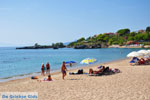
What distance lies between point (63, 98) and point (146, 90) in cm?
457

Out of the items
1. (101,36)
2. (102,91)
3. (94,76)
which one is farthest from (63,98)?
(101,36)

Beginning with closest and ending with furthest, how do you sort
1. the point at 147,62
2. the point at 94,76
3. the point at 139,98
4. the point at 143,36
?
the point at 139,98, the point at 94,76, the point at 147,62, the point at 143,36

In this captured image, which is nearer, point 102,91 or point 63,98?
point 63,98

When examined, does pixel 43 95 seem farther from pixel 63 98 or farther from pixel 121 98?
pixel 121 98

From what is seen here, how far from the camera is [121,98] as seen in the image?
8766mm

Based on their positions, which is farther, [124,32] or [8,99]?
[124,32]

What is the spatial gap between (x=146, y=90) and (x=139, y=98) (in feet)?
5.76

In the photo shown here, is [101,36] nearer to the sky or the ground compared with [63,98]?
nearer to the sky

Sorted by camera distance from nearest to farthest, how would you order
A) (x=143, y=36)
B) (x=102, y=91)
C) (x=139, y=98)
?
(x=139, y=98) → (x=102, y=91) → (x=143, y=36)

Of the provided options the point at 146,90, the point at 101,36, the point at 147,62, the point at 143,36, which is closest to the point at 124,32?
the point at 101,36

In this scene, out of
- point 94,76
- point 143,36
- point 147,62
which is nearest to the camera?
point 94,76

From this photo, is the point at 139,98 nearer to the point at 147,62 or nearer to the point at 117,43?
the point at 147,62

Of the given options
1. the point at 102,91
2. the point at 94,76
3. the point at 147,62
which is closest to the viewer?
the point at 102,91

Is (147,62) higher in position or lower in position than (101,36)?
lower
